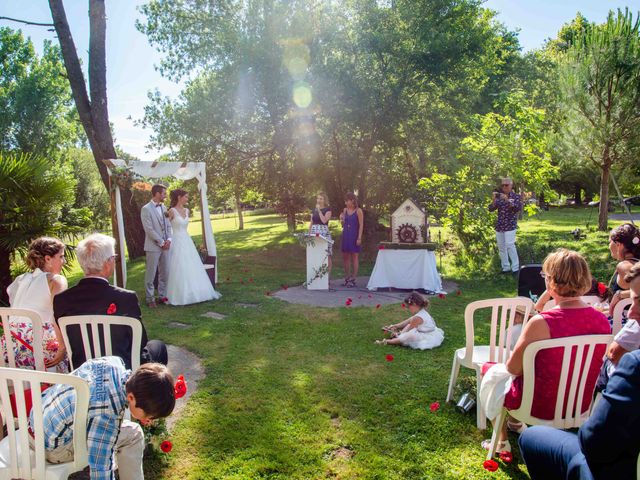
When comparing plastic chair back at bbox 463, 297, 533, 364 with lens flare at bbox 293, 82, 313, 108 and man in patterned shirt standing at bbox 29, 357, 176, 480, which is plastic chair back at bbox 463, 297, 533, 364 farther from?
lens flare at bbox 293, 82, 313, 108

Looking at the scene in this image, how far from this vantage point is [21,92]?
25844 mm

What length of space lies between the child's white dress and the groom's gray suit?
4285 mm

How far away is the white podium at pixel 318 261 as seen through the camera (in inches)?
336

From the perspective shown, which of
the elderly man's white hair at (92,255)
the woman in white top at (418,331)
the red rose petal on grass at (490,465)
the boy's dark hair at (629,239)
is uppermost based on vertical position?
the elderly man's white hair at (92,255)

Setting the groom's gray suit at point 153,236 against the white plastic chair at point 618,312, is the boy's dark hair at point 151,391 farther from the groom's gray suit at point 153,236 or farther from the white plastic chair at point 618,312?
the groom's gray suit at point 153,236

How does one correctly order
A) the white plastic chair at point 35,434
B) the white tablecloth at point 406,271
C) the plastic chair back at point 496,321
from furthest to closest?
the white tablecloth at point 406,271 < the plastic chair back at point 496,321 < the white plastic chair at point 35,434

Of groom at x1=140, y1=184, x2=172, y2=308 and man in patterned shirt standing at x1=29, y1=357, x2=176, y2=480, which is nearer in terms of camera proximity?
man in patterned shirt standing at x1=29, y1=357, x2=176, y2=480

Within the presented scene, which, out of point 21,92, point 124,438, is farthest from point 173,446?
point 21,92

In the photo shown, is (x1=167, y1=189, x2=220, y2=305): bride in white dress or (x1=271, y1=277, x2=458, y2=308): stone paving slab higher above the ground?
(x1=167, y1=189, x2=220, y2=305): bride in white dress

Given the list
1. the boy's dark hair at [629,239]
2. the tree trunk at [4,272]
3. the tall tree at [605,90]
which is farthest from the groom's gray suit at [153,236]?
the tall tree at [605,90]

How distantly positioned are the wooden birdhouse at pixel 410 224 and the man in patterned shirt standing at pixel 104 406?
6715 mm

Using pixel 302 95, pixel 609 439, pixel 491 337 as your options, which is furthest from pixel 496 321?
pixel 302 95

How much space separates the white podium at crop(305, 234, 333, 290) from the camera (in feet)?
28.0

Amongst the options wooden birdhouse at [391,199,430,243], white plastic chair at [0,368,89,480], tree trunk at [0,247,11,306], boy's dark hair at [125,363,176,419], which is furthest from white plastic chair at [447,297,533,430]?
tree trunk at [0,247,11,306]
